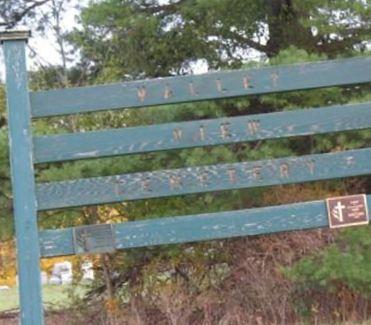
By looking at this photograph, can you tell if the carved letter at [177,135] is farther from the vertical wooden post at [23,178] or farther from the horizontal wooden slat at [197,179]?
the vertical wooden post at [23,178]

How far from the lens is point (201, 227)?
5145 millimetres

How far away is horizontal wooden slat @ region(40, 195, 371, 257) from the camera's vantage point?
200 inches

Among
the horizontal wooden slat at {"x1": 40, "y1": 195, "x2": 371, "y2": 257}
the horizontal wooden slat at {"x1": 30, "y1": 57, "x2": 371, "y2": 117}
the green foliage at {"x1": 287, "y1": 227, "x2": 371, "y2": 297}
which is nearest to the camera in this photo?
the horizontal wooden slat at {"x1": 40, "y1": 195, "x2": 371, "y2": 257}

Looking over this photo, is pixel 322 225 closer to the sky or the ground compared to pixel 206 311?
closer to the sky

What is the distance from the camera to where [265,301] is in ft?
25.7

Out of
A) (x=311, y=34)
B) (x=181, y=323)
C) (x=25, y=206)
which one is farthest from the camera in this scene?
(x=311, y=34)

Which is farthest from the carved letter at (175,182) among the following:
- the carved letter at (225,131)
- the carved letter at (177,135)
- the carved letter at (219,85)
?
the carved letter at (219,85)

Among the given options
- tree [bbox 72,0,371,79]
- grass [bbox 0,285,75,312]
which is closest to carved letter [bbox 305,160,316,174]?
tree [bbox 72,0,371,79]

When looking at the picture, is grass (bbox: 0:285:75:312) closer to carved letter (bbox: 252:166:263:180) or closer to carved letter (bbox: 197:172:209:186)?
carved letter (bbox: 197:172:209:186)

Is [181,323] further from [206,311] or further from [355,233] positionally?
[355,233]

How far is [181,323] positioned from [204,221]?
288 centimetres

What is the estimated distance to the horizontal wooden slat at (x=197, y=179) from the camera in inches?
204

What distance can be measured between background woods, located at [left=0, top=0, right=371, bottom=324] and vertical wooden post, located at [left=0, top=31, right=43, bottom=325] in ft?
7.98

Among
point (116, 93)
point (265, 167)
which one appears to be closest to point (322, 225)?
point (265, 167)
